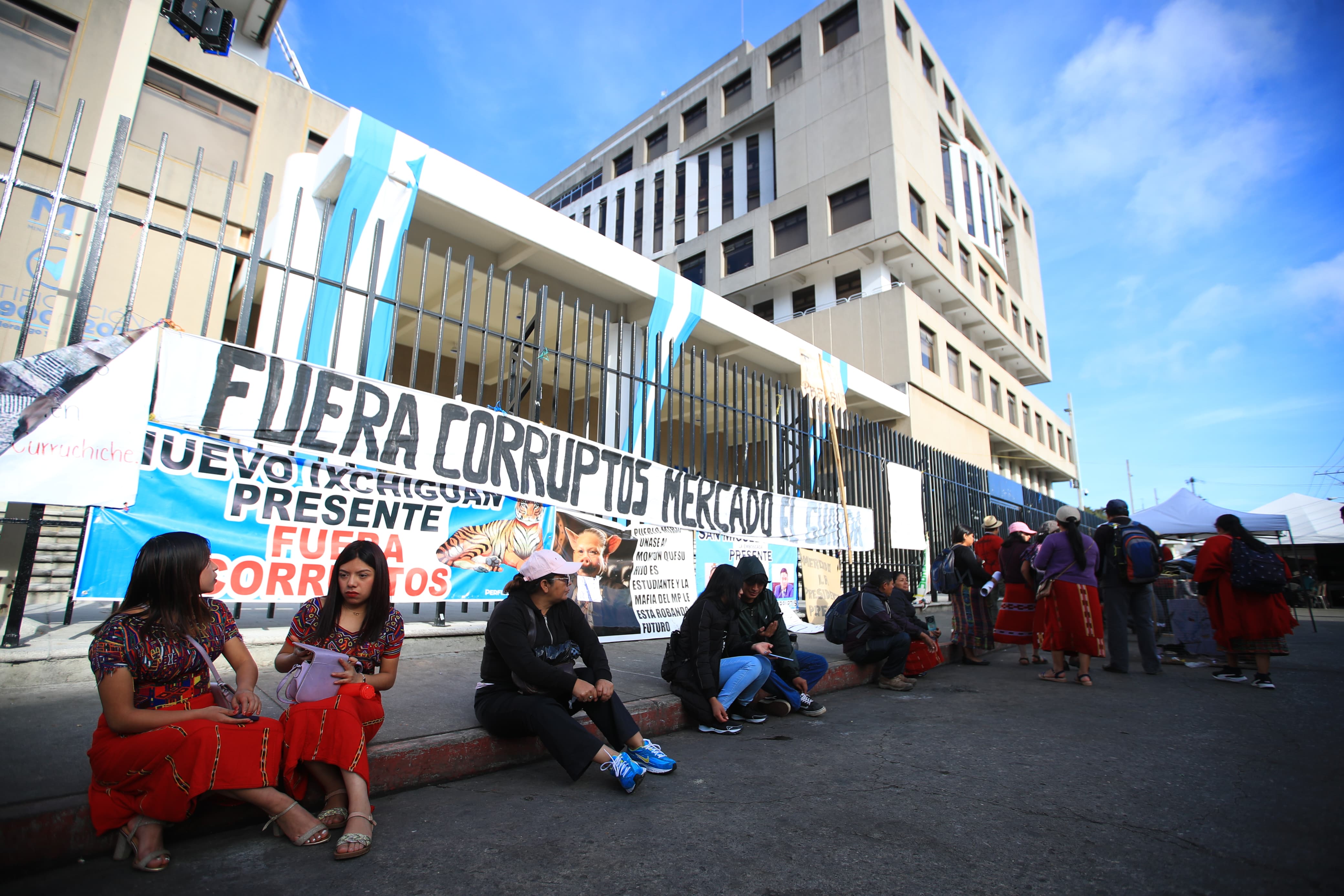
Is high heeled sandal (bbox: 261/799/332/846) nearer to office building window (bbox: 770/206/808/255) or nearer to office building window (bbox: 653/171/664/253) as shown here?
office building window (bbox: 770/206/808/255)

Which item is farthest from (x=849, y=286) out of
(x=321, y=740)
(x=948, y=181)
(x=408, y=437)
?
(x=321, y=740)

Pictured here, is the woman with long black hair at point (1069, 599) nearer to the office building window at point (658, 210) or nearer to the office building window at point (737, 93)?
the office building window at point (737, 93)

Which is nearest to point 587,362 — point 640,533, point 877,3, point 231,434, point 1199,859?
point 640,533

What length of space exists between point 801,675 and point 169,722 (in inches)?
158

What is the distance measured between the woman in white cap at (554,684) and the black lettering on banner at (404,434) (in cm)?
243

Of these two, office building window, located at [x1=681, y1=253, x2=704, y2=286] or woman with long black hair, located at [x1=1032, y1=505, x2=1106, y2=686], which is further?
office building window, located at [x1=681, y1=253, x2=704, y2=286]

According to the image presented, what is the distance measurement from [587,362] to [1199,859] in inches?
231

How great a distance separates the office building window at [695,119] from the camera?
1188 inches

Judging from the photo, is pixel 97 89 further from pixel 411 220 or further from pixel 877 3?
pixel 877 3

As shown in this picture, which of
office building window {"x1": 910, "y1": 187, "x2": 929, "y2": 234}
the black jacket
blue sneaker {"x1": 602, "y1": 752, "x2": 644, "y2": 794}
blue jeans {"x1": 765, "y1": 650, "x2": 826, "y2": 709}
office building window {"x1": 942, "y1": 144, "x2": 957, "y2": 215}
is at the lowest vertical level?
blue sneaker {"x1": 602, "y1": 752, "x2": 644, "y2": 794}

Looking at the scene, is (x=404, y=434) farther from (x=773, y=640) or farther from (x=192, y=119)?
(x=192, y=119)

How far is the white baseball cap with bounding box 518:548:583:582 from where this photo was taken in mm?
3348

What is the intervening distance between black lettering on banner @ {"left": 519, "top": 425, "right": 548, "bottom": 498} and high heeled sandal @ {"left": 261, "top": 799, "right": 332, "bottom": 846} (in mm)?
3781

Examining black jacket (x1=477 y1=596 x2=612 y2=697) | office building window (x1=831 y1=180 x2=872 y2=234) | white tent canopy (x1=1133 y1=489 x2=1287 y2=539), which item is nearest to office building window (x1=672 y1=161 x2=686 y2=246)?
office building window (x1=831 y1=180 x2=872 y2=234)
